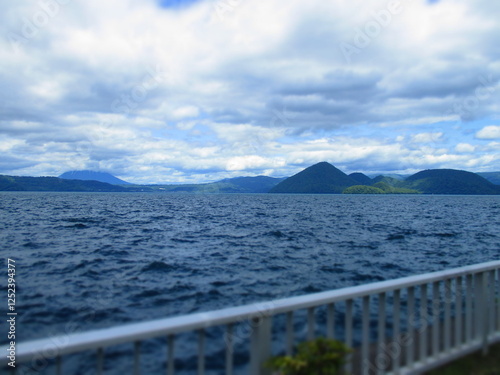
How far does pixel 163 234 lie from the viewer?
36906 mm

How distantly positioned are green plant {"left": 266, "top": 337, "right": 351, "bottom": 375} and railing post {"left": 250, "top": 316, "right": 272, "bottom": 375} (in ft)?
0.27

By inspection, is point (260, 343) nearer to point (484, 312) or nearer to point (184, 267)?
point (484, 312)

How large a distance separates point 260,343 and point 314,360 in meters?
0.54

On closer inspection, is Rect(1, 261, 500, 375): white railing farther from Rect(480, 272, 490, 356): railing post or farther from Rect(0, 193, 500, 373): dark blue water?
Rect(0, 193, 500, 373): dark blue water

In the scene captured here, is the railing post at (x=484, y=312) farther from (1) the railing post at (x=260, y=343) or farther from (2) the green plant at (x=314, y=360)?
(1) the railing post at (x=260, y=343)

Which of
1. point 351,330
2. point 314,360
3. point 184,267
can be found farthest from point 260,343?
point 184,267

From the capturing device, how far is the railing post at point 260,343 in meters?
3.33

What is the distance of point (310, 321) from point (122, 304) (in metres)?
11.9

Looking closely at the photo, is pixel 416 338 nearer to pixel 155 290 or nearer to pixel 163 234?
pixel 155 290

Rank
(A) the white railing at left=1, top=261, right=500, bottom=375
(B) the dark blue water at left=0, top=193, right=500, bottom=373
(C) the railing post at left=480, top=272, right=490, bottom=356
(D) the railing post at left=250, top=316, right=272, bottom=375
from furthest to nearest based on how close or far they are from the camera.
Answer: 1. (B) the dark blue water at left=0, top=193, right=500, bottom=373
2. (C) the railing post at left=480, top=272, right=490, bottom=356
3. (D) the railing post at left=250, top=316, right=272, bottom=375
4. (A) the white railing at left=1, top=261, right=500, bottom=375

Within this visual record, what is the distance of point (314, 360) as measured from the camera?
134 inches

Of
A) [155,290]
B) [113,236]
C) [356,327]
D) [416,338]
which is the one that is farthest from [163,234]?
[416,338]

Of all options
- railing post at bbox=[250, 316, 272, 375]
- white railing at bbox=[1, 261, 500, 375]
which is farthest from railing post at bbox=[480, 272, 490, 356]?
railing post at bbox=[250, 316, 272, 375]

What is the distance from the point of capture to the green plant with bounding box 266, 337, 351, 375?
11.0 feet
